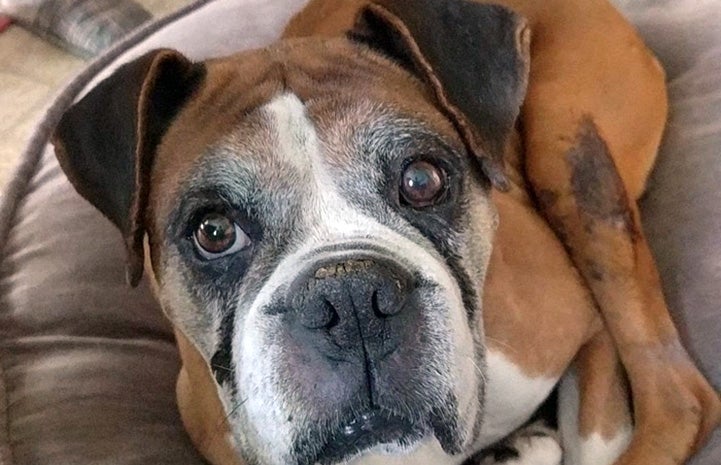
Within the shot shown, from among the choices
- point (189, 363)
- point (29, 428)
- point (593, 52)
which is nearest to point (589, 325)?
point (593, 52)

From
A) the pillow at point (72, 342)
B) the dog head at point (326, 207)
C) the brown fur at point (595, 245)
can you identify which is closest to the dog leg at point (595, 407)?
the brown fur at point (595, 245)

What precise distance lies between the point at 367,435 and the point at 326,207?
34 cm

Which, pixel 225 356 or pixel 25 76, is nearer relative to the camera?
pixel 225 356

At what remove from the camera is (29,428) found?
1945 mm

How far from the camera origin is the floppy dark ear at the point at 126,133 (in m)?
1.71

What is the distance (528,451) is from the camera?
203 centimetres

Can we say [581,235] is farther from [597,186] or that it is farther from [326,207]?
[326,207]

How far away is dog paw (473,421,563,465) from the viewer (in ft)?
6.61

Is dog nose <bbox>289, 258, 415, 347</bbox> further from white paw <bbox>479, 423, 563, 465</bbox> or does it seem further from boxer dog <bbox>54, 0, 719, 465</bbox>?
white paw <bbox>479, 423, 563, 465</bbox>

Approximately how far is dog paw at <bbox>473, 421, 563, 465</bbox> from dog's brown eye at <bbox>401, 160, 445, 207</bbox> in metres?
0.59

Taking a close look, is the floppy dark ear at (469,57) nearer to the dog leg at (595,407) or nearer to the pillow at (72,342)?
the dog leg at (595,407)

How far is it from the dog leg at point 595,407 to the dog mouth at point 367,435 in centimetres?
63

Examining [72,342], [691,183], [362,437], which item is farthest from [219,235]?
[691,183]

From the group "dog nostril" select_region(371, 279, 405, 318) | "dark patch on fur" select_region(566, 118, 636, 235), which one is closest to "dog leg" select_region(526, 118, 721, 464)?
"dark patch on fur" select_region(566, 118, 636, 235)
